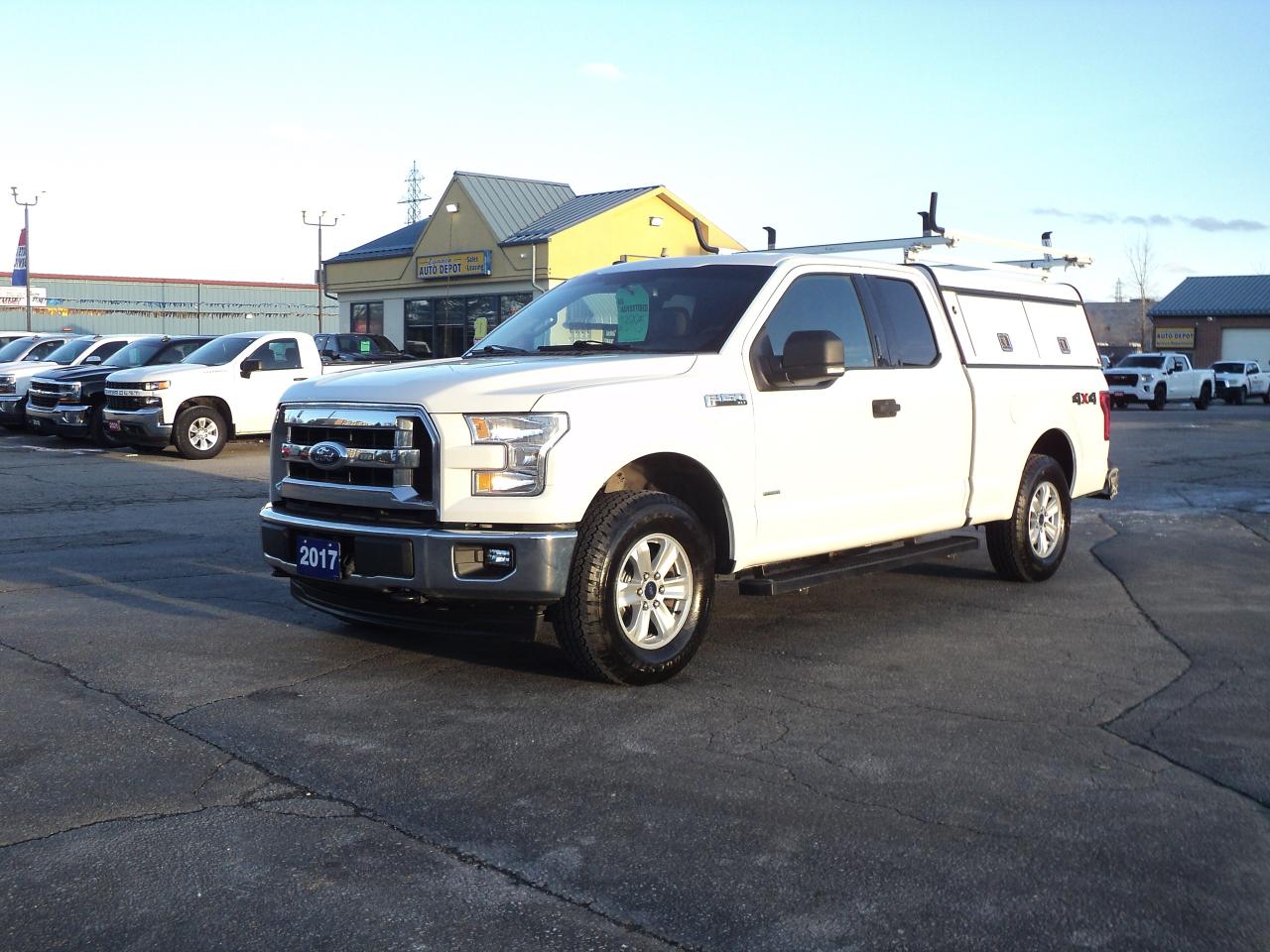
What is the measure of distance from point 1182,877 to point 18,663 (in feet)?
16.4

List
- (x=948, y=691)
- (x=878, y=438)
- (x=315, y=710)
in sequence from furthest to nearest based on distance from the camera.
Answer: (x=878, y=438), (x=948, y=691), (x=315, y=710)

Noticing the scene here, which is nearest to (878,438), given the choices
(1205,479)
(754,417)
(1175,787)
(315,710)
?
(754,417)

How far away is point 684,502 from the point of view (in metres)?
6.18

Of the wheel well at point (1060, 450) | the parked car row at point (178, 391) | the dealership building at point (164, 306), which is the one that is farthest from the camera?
the dealership building at point (164, 306)

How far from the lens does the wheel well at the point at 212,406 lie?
711 inches

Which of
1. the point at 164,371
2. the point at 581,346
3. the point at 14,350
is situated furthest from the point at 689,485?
the point at 14,350

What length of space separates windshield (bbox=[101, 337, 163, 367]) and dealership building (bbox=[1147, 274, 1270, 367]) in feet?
198

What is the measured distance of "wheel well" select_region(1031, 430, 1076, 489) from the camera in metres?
8.90

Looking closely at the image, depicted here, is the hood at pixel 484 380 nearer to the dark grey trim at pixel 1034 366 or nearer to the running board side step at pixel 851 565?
the running board side step at pixel 851 565

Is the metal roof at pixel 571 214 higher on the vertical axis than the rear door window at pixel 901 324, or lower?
higher

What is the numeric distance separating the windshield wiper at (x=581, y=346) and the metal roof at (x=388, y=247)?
40.4m

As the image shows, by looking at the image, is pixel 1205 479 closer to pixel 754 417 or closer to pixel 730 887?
pixel 754 417

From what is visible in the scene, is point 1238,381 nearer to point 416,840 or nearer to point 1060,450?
point 1060,450

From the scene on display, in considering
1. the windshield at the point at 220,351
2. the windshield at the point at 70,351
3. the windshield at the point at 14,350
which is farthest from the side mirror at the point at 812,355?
the windshield at the point at 14,350
